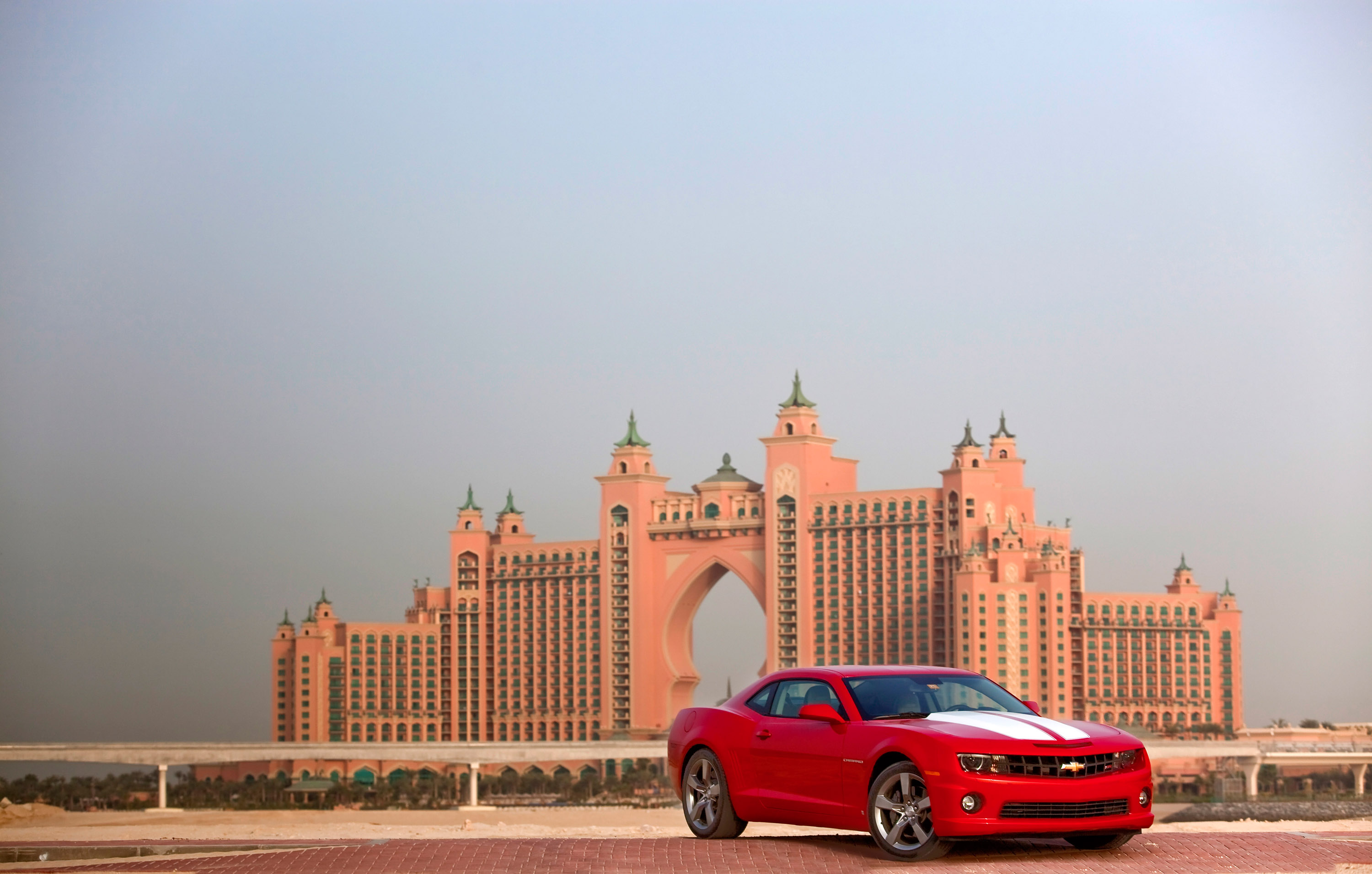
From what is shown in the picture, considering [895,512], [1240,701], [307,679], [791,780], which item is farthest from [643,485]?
[791,780]

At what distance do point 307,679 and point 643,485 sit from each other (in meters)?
24.8

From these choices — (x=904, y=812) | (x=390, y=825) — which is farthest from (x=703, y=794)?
(x=390, y=825)

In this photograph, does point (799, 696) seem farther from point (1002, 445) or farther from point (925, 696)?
point (1002, 445)

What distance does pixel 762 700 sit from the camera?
1427cm

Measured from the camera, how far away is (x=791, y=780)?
1348 cm

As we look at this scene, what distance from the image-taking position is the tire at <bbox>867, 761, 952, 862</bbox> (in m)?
12.3

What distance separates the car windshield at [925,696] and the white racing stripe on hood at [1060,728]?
0.26 meters

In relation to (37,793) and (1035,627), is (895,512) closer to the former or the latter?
(1035,627)

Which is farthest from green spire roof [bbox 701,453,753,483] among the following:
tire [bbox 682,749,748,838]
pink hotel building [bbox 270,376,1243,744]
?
tire [bbox 682,749,748,838]

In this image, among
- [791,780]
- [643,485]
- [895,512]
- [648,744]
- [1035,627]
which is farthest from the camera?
[643,485]

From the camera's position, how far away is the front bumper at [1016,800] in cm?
1202

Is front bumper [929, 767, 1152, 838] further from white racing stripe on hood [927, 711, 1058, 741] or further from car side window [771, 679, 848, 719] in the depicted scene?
car side window [771, 679, 848, 719]

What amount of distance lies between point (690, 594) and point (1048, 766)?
100176 mm

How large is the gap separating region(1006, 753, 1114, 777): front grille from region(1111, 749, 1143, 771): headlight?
10.9 inches
